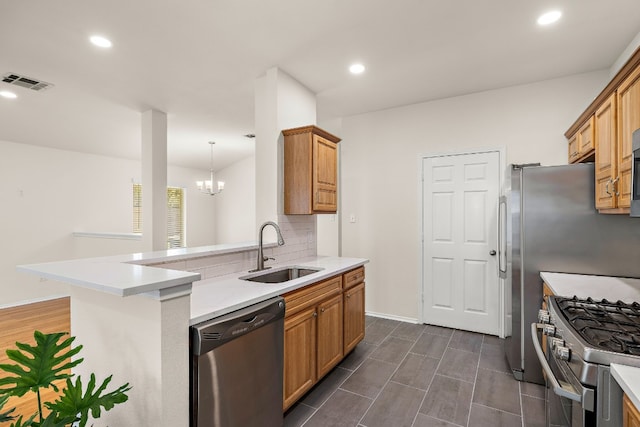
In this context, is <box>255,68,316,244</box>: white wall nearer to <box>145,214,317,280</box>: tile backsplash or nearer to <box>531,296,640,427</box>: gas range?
<box>145,214,317,280</box>: tile backsplash

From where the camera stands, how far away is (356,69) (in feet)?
10.3

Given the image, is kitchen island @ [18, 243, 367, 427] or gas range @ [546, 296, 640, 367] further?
kitchen island @ [18, 243, 367, 427]

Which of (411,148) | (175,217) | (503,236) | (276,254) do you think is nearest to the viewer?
(503,236)

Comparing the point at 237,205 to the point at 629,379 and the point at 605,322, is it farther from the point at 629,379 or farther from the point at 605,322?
the point at 629,379

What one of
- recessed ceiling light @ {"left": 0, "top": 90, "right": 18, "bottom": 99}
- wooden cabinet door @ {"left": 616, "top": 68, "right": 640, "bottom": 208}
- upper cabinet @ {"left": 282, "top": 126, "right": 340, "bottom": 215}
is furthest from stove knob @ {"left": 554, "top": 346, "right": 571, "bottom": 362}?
recessed ceiling light @ {"left": 0, "top": 90, "right": 18, "bottom": 99}

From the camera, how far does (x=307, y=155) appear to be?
3.00m

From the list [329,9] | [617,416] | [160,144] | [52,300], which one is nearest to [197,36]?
[329,9]

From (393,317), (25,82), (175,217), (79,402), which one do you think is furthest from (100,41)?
(175,217)

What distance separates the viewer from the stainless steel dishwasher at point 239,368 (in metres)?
1.37

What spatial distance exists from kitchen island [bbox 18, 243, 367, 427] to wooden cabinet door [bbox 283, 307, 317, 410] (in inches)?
21.2

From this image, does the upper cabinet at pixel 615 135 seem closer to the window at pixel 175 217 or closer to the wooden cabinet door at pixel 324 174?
the wooden cabinet door at pixel 324 174

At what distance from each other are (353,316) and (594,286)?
1760mm

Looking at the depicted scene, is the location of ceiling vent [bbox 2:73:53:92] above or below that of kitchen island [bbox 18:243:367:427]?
above

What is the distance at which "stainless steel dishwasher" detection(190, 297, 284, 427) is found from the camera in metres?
1.37
